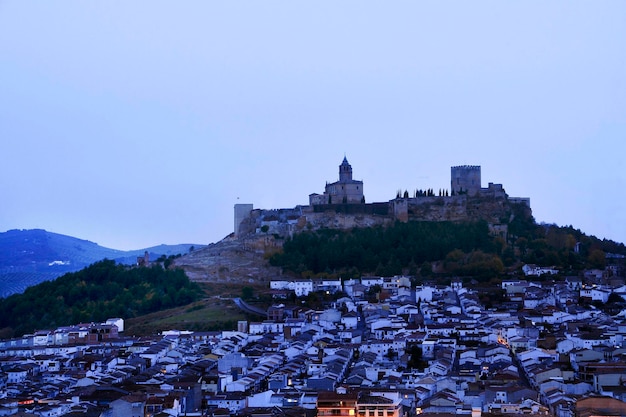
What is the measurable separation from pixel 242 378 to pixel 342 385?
2311 millimetres

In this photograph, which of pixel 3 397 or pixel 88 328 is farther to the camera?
pixel 88 328

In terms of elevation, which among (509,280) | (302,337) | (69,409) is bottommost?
(69,409)

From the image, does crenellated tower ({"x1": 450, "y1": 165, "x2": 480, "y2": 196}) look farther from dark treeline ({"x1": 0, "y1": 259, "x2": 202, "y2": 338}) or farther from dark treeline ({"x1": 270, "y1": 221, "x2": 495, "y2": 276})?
dark treeline ({"x1": 0, "y1": 259, "x2": 202, "y2": 338})

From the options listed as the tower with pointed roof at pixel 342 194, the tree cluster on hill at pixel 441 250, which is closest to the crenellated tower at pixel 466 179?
the tree cluster on hill at pixel 441 250

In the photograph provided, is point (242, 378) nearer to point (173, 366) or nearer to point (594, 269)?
point (173, 366)

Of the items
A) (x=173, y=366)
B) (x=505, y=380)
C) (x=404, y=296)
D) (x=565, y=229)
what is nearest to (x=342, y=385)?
(x=505, y=380)

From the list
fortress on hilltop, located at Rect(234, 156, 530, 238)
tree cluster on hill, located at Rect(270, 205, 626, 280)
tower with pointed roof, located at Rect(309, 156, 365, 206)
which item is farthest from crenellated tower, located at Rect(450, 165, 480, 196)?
tower with pointed roof, located at Rect(309, 156, 365, 206)

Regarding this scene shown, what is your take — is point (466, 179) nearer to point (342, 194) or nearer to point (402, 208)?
point (402, 208)

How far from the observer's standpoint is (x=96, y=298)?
3559cm

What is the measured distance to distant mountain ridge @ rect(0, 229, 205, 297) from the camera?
70.9 m

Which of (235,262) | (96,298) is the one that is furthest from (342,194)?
(96,298)

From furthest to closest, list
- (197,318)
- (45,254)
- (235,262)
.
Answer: (45,254) → (235,262) → (197,318)

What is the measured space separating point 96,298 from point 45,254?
52705 mm

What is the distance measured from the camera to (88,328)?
3038 cm
